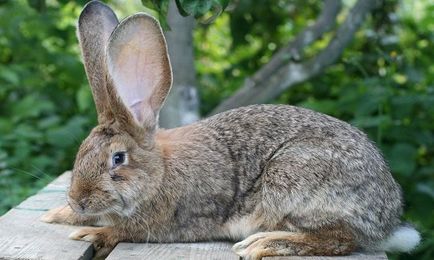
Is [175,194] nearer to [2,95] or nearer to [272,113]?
[272,113]

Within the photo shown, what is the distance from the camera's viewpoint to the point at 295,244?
3.82 meters

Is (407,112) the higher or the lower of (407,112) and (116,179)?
the lower

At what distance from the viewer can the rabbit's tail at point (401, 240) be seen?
4.00 m

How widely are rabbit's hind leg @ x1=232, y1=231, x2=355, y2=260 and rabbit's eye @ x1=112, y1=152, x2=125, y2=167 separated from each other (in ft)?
1.93

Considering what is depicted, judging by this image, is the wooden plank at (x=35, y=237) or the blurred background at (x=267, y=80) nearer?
the wooden plank at (x=35, y=237)

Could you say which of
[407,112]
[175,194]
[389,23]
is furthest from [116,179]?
[389,23]

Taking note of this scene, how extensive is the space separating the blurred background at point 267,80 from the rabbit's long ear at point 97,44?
71 centimetres

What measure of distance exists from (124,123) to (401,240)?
1.25 metres

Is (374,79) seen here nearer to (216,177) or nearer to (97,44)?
(216,177)

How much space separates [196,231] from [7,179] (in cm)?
187

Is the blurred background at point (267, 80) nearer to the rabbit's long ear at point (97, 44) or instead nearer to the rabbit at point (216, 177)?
the rabbit's long ear at point (97, 44)

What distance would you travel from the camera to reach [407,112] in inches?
221

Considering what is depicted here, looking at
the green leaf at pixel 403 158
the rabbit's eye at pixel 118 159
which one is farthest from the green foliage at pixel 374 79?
the rabbit's eye at pixel 118 159

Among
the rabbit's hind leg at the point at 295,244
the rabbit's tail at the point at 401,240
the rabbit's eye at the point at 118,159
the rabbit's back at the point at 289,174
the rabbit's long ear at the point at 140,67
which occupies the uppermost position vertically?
the rabbit's long ear at the point at 140,67
